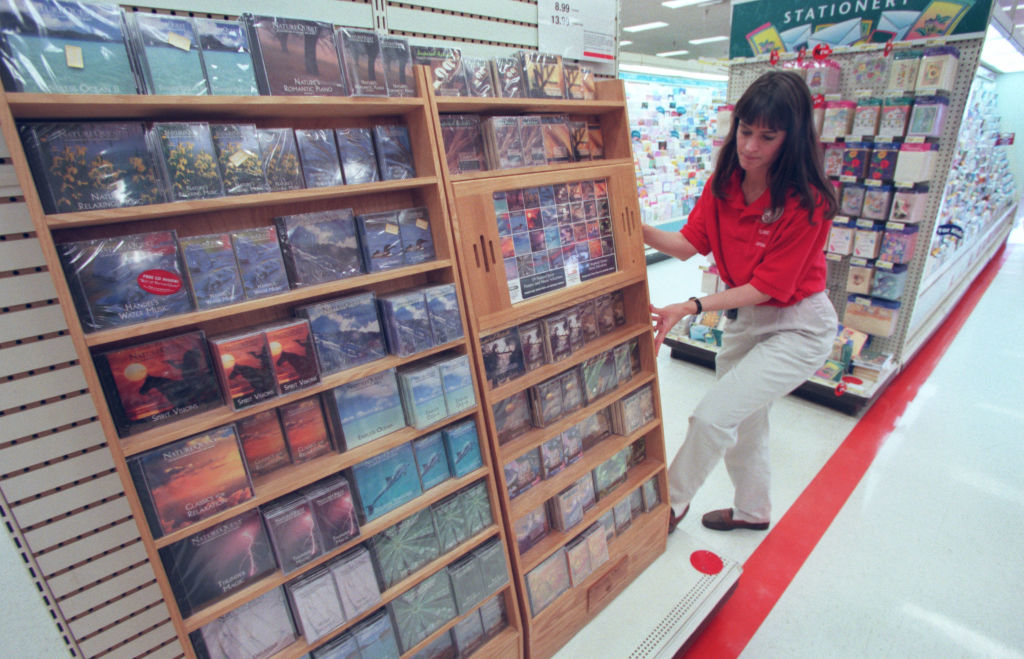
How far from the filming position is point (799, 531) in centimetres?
260

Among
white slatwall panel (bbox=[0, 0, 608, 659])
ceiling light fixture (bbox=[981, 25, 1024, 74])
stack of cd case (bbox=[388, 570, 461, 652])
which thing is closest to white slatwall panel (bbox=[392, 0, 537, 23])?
white slatwall panel (bbox=[0, 0, 608, 659])

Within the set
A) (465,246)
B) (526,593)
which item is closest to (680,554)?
(526,593)

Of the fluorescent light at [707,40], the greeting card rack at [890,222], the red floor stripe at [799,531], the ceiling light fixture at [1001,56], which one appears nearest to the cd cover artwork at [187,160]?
the red floor stripe at [799,531]

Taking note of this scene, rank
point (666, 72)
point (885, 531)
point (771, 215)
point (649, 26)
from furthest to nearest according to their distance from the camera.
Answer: point (649, 26), point (666, 72), point (885, 531), point (771, 215)

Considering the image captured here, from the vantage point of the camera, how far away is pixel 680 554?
2336mm

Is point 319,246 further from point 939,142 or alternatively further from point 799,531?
point 939,142

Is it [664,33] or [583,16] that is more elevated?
[664,33]

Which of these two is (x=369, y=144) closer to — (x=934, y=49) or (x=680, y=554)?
(x=680, y=554)

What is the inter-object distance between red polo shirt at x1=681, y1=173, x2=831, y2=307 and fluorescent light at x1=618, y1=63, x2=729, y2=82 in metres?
5.28

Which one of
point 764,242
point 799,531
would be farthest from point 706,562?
point 764,242

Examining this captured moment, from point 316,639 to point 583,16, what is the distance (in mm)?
2445

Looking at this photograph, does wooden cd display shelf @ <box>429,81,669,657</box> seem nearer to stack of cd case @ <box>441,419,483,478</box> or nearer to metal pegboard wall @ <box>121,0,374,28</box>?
stack of cd case @ <box>441,419,483,478</box>

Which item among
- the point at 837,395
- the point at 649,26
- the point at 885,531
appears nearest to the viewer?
the point at 885,531

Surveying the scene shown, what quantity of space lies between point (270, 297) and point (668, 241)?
1.69m
